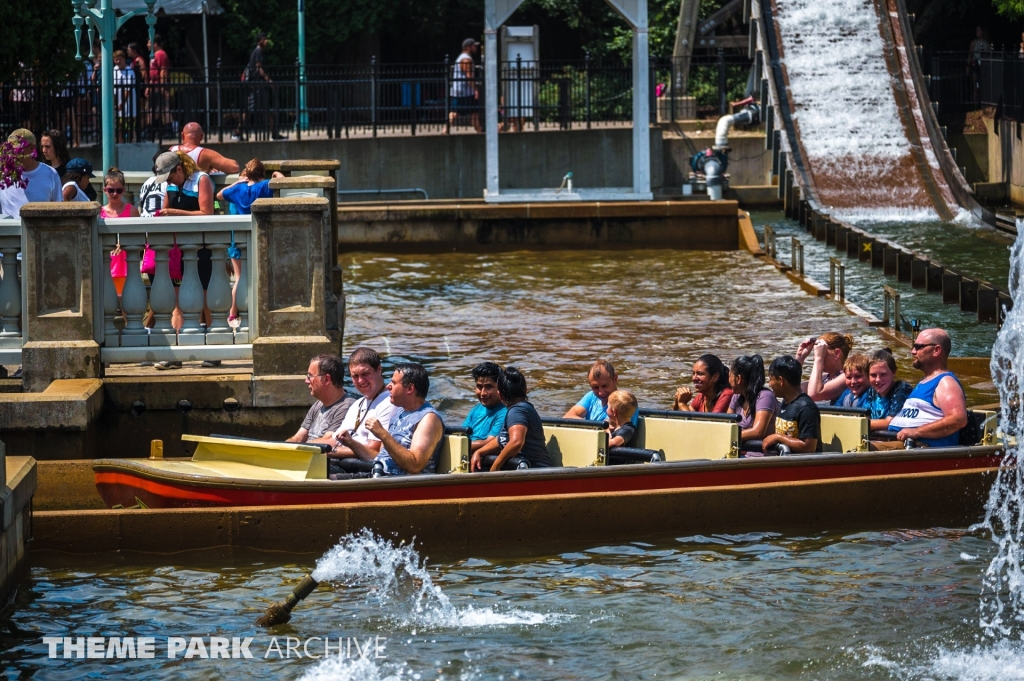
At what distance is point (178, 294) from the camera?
11977 millimetres

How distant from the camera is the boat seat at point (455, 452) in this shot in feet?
34.7

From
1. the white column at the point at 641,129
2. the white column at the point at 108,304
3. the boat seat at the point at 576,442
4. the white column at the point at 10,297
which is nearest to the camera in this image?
the boat seat at the point at 576,442

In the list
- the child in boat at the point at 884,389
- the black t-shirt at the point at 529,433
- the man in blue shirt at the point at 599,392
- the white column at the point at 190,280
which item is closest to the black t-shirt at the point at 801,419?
the child in boat at the point at 884,389

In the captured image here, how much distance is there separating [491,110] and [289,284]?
14.7 meters

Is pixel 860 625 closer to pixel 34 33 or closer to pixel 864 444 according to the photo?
pixel 864 444

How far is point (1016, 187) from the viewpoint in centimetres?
3136

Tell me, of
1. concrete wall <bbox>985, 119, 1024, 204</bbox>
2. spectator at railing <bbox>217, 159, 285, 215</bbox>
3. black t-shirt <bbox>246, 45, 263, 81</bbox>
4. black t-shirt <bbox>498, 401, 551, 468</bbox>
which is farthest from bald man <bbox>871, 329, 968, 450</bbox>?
black t-shirt <bbox>246, 45, 263, 81</bbox>

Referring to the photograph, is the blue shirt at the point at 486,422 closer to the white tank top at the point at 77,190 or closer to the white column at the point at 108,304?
the white column at the point at 108,304

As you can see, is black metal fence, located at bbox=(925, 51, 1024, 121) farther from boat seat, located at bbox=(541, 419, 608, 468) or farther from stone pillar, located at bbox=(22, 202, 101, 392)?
stone pillar, located at bbox=(22, 202, 101, 392)

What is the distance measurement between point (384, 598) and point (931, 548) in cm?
378

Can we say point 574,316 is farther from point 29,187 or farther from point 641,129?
point 641,129

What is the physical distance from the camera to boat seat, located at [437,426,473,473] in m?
10.6

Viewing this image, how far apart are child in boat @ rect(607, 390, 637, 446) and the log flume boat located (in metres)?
0.11

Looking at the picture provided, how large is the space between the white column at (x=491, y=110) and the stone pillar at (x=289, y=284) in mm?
13965
